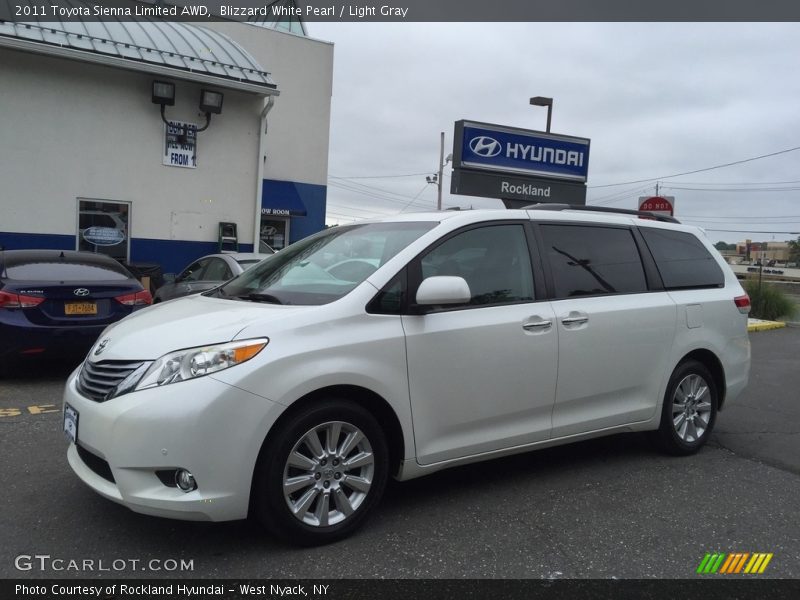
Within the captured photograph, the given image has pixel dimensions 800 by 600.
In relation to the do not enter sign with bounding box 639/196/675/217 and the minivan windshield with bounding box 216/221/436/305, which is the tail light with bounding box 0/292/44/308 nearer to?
the minivan windshield with bounding box 216/221/436/305

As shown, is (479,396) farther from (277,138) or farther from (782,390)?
(277,138)

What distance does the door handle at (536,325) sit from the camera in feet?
13.3

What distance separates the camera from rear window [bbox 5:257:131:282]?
264 inches

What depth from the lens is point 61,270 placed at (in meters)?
6.95

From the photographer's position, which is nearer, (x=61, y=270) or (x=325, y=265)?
(x=325, y=265)

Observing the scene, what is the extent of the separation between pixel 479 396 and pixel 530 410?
44cm

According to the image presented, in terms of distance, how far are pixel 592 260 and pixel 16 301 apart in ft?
17.6

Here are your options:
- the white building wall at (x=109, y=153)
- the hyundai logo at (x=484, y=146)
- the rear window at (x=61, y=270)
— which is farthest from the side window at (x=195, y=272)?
the hyundai logo at (x=484, y=146)

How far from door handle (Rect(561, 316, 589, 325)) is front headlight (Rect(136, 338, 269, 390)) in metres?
2.00

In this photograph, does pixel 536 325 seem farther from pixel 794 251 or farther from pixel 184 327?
pixel 794 251

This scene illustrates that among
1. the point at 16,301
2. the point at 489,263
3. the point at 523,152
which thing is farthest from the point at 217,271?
the point at 523,152

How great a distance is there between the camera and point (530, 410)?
13.4 ft

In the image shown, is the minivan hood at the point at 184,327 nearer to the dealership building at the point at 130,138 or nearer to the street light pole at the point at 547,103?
the dealership building at the point at 130,138
